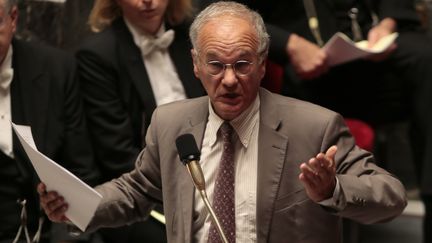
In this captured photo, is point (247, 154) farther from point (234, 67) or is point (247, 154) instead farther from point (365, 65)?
point (365, 65)

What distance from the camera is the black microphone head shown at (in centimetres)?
249

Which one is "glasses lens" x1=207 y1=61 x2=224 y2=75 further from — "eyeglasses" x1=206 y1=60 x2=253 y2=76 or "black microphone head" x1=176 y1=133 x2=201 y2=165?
"black microphone head" x1=176 y1=133 x2=201 y2=165

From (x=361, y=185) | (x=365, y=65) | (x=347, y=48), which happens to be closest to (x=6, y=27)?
(x=347, y=48)

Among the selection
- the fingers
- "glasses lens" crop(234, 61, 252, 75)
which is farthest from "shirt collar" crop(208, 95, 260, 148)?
the fingers

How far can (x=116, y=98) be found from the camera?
3947 mm

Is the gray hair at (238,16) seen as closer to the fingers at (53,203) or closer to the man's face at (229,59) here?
the man's face at (229,59)

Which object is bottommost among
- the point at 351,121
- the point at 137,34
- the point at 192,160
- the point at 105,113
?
the point at 351,121

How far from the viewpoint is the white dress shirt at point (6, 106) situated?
11.7 feet

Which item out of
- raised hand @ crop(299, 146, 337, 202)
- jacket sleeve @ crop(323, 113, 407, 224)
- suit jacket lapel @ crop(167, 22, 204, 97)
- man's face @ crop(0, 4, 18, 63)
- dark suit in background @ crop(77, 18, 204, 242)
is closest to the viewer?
raised hand @ crop(299, 146, 337, 202)

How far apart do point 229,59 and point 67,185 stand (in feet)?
1.88

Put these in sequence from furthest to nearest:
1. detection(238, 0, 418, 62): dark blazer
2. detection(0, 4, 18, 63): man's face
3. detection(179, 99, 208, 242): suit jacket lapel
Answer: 1. detection(238, 0, 418, 62): dark blazer
2. detection(0, 4, 18, 63): man's face
3. detection(179, 99, 208, 242): suit jacket lapel

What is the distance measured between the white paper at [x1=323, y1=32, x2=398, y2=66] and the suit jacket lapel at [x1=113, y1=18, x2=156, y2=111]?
76 cm

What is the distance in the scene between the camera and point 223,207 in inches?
110

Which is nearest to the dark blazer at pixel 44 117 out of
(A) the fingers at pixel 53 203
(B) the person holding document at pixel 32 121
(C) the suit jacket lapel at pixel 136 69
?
(B) the person holding document at pixel 32 121
